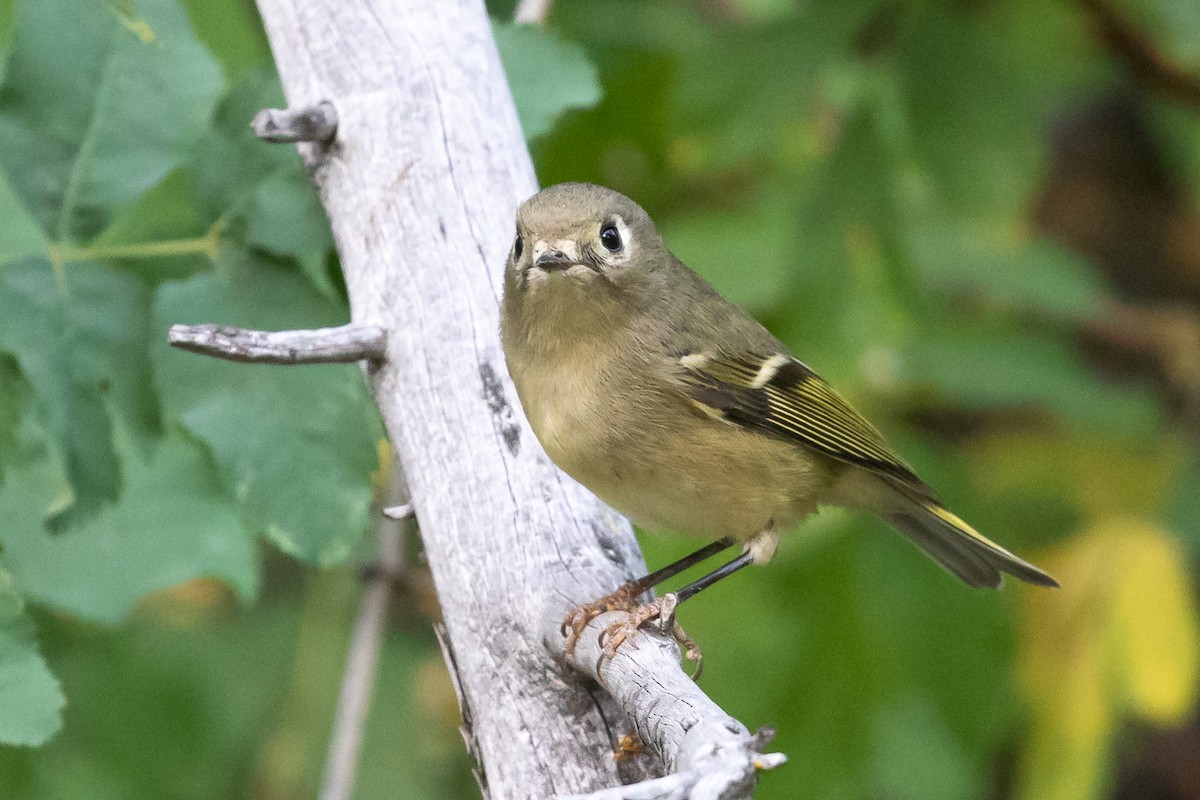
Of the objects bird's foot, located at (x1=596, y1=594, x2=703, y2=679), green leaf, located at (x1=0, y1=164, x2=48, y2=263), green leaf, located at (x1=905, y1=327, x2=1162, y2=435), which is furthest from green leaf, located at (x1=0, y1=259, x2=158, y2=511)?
green leaf, located at (x1=905, y1=327, x2=1162, y2=435)

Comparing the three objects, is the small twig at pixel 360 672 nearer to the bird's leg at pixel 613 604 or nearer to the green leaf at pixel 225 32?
the bird's leg at pixel 613 604

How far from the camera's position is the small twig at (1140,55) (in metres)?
3.90

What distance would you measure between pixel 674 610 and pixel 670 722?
61cm

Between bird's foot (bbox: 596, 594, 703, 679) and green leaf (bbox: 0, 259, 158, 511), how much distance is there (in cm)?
93

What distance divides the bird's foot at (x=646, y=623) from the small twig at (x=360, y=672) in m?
0.62

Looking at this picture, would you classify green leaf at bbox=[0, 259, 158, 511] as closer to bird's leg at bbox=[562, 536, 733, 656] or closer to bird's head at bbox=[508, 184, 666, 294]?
bird's head at bbox=[508, 184, 666, 294]

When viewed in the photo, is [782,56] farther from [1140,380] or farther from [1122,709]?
[1140,380]

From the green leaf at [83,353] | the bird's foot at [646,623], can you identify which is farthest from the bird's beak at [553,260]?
the green leaf at [83,353]

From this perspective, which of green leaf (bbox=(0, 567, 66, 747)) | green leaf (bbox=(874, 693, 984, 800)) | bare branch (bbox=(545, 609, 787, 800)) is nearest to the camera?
bare branch (bbox=(545, 609, 787, 800))

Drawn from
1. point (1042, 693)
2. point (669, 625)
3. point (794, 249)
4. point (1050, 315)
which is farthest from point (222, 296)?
point (1050, 315)

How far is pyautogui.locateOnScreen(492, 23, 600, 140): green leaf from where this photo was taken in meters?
2.77

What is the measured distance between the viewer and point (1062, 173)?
6742 millimetres

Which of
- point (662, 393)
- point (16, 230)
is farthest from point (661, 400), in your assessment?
point (16, 230)

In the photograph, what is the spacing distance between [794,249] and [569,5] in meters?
1.20
